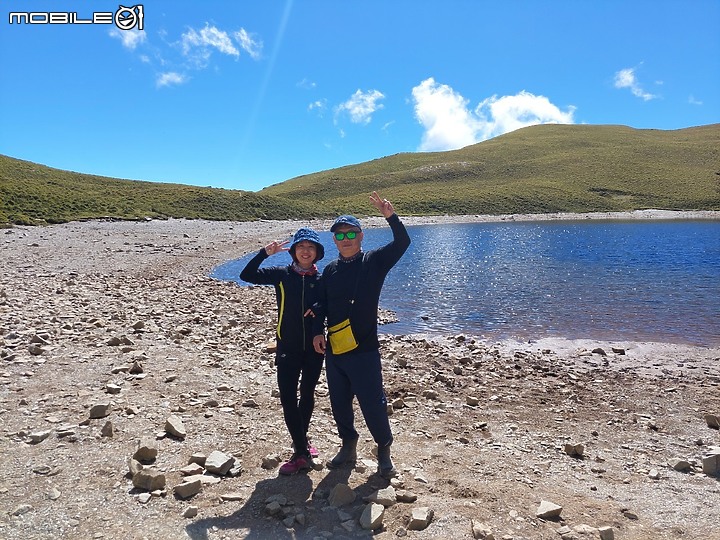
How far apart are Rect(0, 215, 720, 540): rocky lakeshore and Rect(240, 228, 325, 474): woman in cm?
52

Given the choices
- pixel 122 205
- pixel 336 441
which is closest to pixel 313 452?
pixel 336 441

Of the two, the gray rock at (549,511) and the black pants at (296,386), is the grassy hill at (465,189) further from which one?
the gray rock at (549,511)

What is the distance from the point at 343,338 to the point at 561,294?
18914 mm

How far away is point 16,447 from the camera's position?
571 cm

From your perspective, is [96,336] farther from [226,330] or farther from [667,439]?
[667,439]

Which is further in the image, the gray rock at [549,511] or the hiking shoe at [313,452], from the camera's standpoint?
the hiking shoe at [313,452]

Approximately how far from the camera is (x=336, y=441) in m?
6.34

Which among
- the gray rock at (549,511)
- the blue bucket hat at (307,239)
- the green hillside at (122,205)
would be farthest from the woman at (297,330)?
the green hillside at (122,205)

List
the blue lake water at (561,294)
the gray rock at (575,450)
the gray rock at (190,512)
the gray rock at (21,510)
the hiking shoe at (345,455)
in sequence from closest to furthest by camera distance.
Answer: the gray rock at (21,510) → the gray rock at (190,512) → the hiking shoe at (345,455) → the gray rock at (575,450) → the blue lake water at (561,294)

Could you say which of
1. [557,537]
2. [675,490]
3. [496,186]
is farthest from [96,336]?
[496,186]

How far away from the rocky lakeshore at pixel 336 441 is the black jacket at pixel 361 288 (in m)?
1.58

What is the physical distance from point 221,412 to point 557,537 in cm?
455

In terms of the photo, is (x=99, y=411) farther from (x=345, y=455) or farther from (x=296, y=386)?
(x=345, y=455)

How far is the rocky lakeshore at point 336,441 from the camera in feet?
15.1
